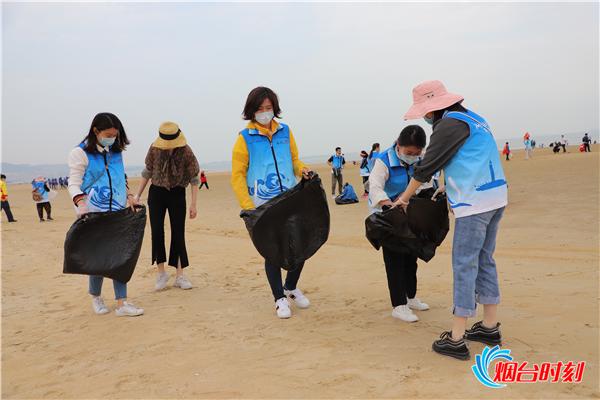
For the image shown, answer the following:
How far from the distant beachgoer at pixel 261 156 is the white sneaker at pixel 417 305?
1.14 m

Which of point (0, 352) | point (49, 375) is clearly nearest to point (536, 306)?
point (49, 375)

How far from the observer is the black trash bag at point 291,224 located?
416 cm

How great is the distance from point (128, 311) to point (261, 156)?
203cm

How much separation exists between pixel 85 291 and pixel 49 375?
2.48m

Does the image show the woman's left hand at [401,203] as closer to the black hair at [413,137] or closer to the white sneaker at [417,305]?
the black hair at [413,137]

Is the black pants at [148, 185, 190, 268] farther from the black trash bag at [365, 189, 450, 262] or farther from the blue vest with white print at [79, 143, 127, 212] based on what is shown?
the black trash bag at [365, 189, 450, 262]

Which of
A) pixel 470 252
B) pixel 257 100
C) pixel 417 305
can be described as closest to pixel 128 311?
pixel 257 100

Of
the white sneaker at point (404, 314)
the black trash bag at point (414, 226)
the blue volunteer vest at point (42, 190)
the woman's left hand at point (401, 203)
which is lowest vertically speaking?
the white sneaker at point (404, 314)

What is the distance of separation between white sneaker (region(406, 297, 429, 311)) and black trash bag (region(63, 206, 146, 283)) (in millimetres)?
2710

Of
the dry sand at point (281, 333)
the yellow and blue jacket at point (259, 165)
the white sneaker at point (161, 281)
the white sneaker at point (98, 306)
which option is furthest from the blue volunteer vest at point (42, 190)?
the yellow and blue jacket at point (259, 165)

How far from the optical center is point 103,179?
4473 millimetres

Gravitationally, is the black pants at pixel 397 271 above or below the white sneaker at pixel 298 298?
above

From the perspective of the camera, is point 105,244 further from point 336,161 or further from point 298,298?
point 336,161

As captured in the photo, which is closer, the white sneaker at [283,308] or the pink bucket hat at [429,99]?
the pink bucket hat at [429,99]
